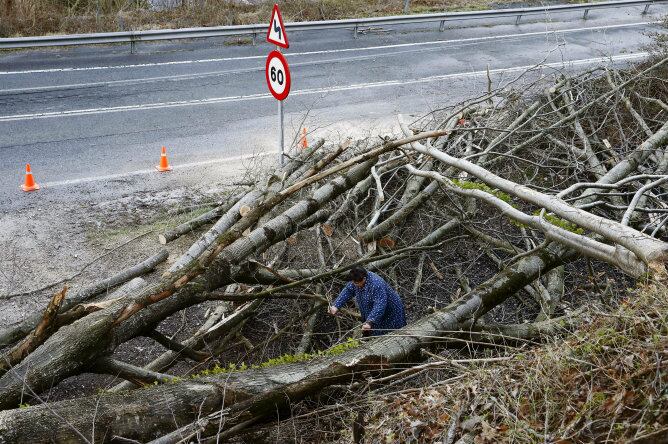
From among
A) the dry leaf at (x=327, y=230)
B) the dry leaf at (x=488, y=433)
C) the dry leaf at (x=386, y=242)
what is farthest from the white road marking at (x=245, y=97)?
the dry leaf at (x=488, y=433)

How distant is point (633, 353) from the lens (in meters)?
3.78

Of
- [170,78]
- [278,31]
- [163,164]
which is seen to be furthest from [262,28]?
[278,31]

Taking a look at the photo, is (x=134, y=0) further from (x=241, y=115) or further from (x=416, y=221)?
(x=416, y=221)

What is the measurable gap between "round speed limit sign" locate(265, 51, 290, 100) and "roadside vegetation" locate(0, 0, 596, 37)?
9.46 metres

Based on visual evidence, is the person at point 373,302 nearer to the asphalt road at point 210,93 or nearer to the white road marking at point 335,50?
the asphalt road at point 210,93

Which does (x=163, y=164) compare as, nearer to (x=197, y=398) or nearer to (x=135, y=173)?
(x=135, y=173)

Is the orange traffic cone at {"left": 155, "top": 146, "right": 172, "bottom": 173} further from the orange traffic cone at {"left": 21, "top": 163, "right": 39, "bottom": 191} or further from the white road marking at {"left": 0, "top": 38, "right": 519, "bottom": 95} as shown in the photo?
the white road marking at {"left": 0, "top": 38, "right": 519, "bottom": 95}

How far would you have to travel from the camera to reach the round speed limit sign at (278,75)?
881cm

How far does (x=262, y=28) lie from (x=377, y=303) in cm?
1248

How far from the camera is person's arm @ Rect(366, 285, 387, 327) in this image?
624 cm

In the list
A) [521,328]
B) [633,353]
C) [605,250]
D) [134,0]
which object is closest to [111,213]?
[521,328]

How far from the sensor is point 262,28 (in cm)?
1723

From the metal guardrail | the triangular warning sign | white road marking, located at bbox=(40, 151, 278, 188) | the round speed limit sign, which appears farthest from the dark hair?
the metal guardrail

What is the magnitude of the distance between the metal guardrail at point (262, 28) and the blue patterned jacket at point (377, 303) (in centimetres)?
1193
